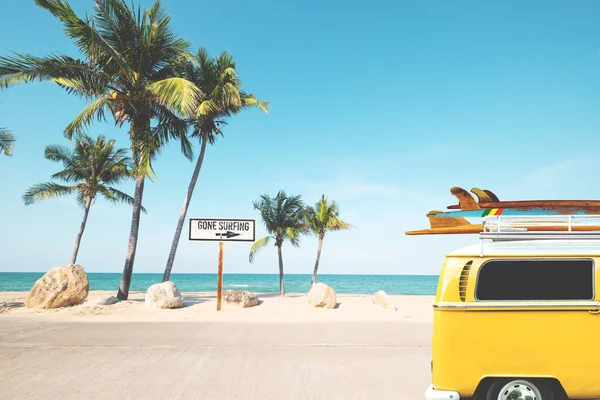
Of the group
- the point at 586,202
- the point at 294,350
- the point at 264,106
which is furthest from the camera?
the point at 264,106

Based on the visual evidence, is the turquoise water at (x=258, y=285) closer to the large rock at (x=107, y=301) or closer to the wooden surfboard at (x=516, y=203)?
the large rock at (x=107, y=301)

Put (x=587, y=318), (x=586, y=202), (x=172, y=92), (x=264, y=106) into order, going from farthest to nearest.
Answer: (x=264, y=106)
(x=172, y=92)
(x=586, y=202)
(x=587, y=318)

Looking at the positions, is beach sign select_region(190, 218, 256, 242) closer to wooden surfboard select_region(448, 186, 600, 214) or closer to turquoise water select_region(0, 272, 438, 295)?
wooden surfboard select_region(448, 186, 600, 214)

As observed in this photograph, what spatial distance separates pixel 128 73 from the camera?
1759 centimetres

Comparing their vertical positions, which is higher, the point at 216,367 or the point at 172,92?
the point at 172,92

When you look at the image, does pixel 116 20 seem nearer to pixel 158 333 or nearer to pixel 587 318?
pixel 158 333

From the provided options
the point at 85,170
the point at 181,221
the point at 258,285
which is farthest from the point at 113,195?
the point at 258,285

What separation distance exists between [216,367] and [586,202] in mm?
6043

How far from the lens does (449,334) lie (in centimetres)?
457

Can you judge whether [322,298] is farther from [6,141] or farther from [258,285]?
[258,285]

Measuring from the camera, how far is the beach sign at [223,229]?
14859 millimetres

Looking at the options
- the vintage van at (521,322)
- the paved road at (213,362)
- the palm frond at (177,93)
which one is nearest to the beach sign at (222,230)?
the paved road at (213,362)

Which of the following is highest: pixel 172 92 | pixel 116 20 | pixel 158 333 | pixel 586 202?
pixel 116 20

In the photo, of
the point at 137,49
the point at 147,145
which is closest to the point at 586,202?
the point at 147,145
